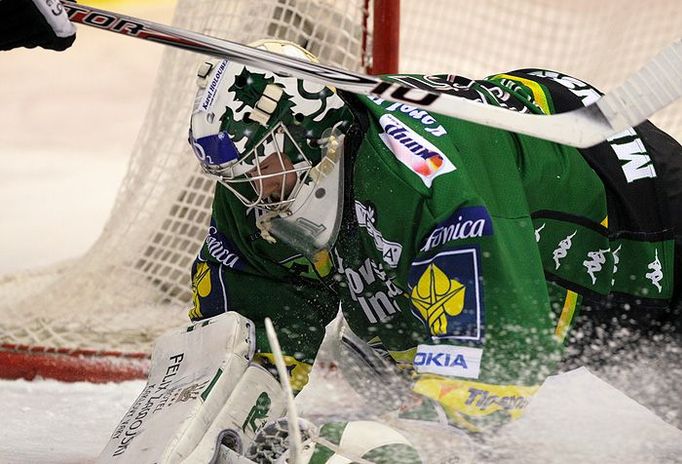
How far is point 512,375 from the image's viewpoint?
160 centimetres

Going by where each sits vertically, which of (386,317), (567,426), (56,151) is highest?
(386,317)

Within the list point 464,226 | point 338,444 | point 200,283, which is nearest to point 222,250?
point 200,283

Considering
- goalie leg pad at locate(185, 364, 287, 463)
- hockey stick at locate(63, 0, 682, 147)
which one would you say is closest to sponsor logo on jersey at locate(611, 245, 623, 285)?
hockey stick at locate(63, 0, 682, 147)

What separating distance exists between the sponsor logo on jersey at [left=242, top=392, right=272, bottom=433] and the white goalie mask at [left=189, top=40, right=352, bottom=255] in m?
0.30

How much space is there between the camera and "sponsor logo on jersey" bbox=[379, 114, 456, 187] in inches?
63.9

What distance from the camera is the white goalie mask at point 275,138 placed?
68.7 inches

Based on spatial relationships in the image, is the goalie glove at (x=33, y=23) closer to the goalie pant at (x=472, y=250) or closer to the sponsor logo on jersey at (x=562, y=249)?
the goalie pant at (x=472, y=250)

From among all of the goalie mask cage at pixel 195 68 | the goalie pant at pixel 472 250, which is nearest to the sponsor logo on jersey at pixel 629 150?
the goalie pant at pixel 472 250

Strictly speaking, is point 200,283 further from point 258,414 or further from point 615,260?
point 615,260

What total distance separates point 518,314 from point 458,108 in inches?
11.0

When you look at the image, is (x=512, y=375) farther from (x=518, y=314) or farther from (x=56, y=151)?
(x=56, y=151)

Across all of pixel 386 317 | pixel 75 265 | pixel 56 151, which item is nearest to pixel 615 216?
Answer: pixel 386 317

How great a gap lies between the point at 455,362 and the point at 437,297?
0.09m

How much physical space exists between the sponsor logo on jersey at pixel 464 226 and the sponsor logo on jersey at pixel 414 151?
6 cm
